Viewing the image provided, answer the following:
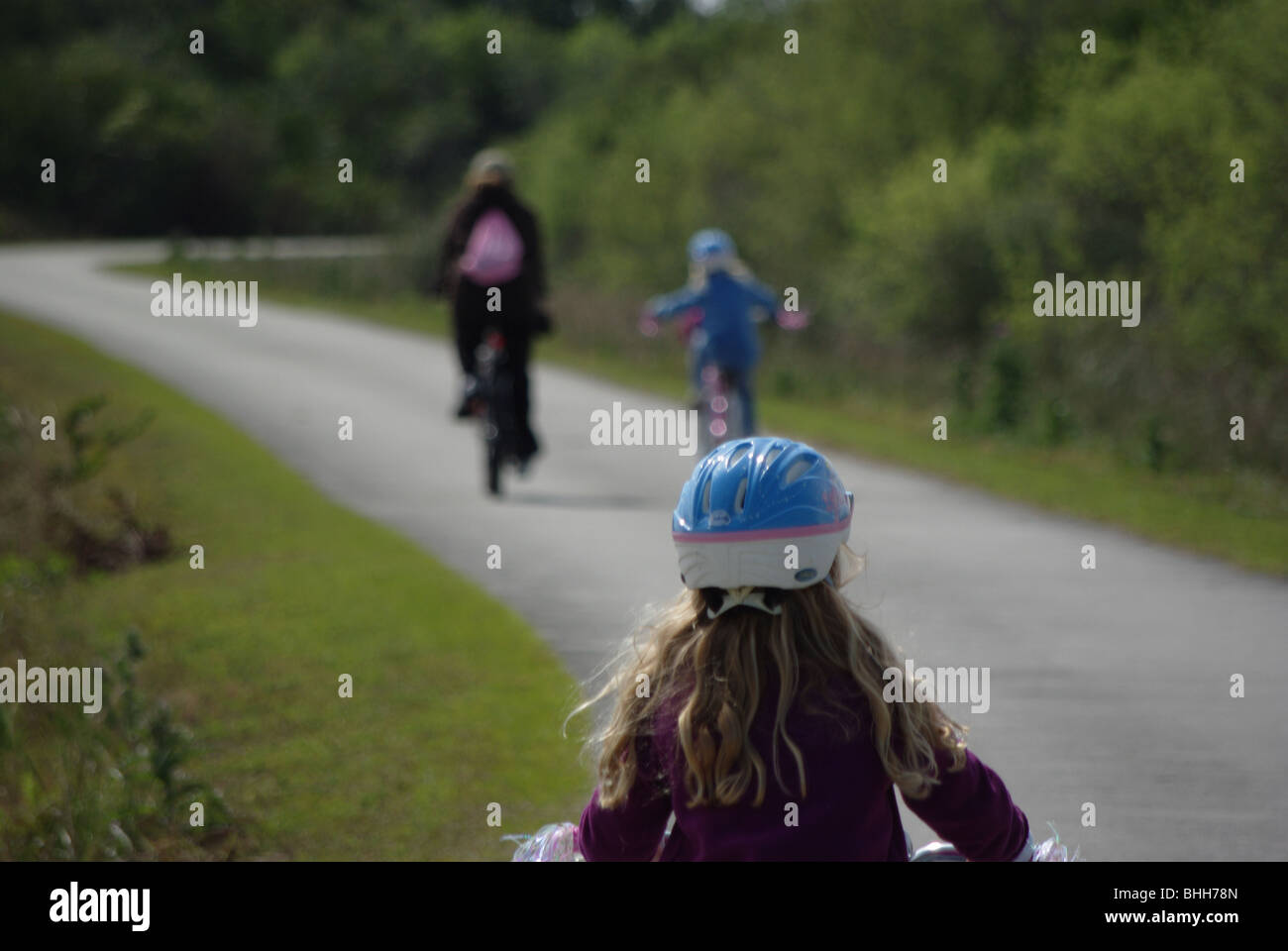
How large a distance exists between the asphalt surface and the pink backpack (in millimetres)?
1642

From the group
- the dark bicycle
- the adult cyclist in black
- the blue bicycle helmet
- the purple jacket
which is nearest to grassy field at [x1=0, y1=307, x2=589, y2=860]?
the dark bicycle

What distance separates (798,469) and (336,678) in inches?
220

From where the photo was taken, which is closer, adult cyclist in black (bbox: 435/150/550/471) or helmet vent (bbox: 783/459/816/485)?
helmet vent (bbox: 783/459/816/485)

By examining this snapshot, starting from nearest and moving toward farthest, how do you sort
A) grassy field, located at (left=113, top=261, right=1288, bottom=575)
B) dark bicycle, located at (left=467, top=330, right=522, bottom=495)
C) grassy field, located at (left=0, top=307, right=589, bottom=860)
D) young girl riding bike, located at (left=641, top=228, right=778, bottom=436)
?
grassy field, located at (left=0, top=307, right=589, bottom=860)
grassy field, located at (left=113, top=261, right=1288, bottom=575)
dark bicycle, located at (left=467, top=330, right=522, bottom=495)
young girl riding bike, located at (left=641, top=228, right=778, bottom=436)

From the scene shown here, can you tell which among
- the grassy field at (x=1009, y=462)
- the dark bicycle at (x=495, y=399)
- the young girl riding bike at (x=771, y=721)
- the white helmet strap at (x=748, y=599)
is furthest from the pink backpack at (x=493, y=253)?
the white helmet strap at (x=748, y=599)

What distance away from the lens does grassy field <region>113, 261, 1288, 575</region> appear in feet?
39.0

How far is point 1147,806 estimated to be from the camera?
6117 mm

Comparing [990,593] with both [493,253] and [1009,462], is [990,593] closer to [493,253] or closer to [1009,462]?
[493,253]

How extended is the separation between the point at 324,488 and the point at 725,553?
11.6 meters

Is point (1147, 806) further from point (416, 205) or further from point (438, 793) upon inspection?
point (416, 205)

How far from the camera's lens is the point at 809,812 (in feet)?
10.5

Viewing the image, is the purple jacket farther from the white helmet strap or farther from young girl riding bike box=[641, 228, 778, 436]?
young girl riding bike box=[641, 228, 778, 436]
